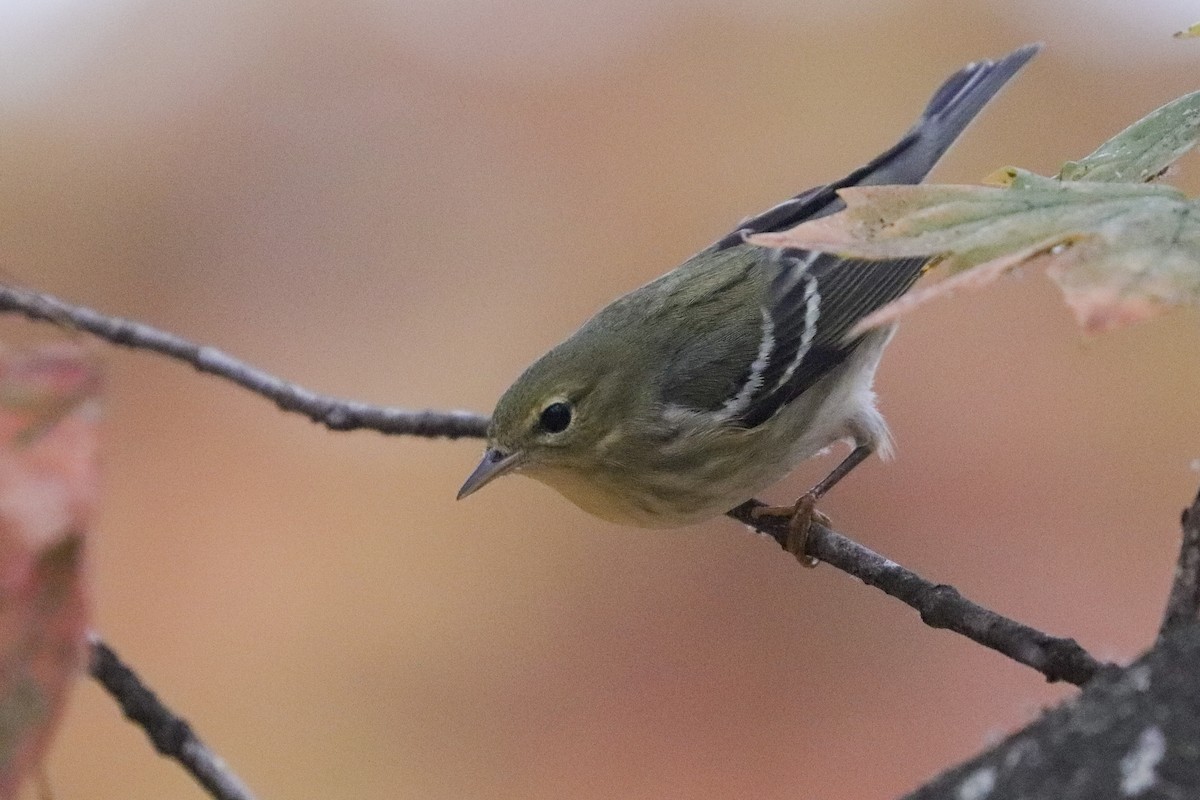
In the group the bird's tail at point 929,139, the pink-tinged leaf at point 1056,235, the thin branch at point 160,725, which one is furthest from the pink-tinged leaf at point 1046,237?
the bird's tail at point 929,139

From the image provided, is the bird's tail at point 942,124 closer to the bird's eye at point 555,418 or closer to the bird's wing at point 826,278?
the bird's wing at point 826,278

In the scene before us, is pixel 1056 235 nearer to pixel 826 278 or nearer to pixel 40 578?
pixel 40 578

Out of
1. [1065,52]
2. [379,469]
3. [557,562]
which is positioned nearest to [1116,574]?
[557,562]

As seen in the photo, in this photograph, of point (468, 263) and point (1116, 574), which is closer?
point (1116, 574)

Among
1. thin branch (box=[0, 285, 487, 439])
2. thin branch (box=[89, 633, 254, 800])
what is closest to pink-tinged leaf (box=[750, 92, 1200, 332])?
thin branch (box=[89, 633, 254, 800])

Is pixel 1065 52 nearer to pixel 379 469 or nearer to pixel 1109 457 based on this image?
pixel 1109 457

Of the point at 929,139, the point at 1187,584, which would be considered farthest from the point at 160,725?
the point at 929,139
